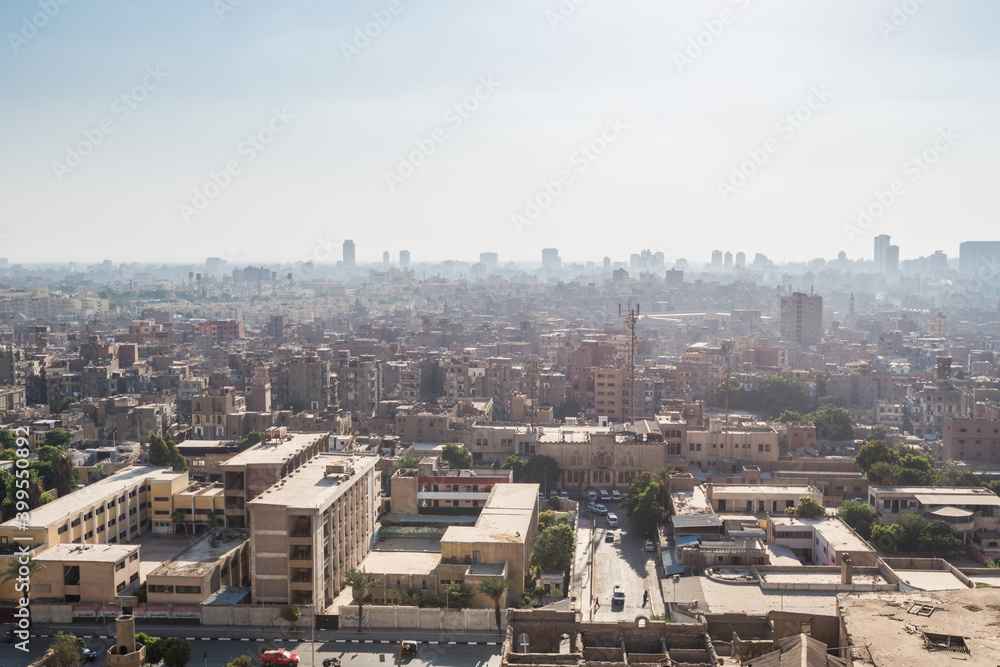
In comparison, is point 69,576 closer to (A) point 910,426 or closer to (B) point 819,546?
(B) point 819,546

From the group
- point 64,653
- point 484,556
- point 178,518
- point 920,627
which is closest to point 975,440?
point 484,556

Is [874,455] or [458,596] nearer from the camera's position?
[458,596]

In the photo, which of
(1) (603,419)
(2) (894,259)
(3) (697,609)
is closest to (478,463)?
(1) (603,419)

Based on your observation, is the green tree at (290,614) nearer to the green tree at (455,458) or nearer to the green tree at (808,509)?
the green tree at (455,458)

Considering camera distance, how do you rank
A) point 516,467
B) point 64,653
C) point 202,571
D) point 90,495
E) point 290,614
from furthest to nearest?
point 516,467
point 90,495
point 202,571
point 290,614
point 64,653

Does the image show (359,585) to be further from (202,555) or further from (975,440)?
(975,440)

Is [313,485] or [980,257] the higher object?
[980,257]
